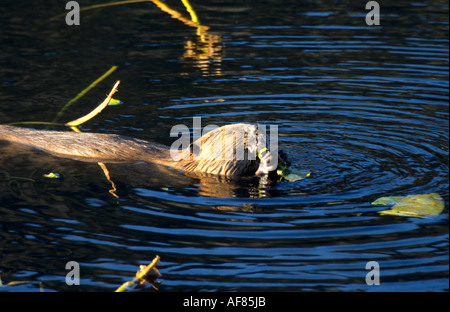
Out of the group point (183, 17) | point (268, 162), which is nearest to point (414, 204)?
point (268, 162)

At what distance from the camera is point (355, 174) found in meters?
6.45

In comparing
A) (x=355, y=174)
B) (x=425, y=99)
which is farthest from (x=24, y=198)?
(x=425, y=99)

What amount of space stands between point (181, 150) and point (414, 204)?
2.54 m

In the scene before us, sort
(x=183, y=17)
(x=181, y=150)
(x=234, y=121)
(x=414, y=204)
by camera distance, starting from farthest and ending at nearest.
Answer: (x=183, y=17) < (x=234, y=121) < (x=181, y=150) < (x=414, y=204)

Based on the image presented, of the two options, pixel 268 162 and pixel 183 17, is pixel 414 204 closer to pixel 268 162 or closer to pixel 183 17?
pixel 268 162

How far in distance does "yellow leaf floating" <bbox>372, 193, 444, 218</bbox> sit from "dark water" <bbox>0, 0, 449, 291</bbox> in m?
0.11

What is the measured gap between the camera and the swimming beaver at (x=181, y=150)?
6582 millimetres

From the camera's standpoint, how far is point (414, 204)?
18.5 feet

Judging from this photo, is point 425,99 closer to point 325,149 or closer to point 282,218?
point 325,149

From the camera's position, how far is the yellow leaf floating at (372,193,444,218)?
553 centimetres

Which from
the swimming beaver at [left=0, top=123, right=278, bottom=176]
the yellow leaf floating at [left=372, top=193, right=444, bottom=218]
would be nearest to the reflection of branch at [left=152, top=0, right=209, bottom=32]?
the swimming beaver at [left=0, top=123, right=278, bottom=176]

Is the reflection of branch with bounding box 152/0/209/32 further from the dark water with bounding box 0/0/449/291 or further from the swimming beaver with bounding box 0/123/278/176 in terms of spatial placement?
the swimming beaver with bounding box 0/123/278/176

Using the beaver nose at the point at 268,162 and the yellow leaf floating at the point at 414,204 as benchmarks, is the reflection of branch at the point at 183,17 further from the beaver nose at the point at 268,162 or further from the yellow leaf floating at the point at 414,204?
the yellow leaf floating at the point at 414,204

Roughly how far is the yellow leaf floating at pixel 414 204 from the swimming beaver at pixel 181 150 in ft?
4.01
